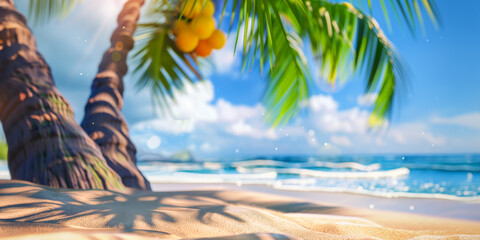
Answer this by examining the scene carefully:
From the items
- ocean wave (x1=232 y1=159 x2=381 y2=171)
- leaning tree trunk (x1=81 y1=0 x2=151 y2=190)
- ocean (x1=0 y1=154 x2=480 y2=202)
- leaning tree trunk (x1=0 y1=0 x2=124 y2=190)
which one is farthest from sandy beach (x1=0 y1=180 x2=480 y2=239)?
ocean wave (x1=232 y1=159 x2=381 y2=171)

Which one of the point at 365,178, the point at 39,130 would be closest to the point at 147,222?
the point at 39,130

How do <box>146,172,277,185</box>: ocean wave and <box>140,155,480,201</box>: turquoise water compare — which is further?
<box>146,172,277,185</box>: ocean wave

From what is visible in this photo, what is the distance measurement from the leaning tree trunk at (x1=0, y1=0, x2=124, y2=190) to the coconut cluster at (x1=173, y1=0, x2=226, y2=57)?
0.90 meters

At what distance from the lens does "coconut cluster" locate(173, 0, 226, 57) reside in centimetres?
199

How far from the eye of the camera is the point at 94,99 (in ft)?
7.45

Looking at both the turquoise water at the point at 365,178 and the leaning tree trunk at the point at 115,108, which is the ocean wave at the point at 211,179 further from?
the leaning tree trunk at the point at 115,108

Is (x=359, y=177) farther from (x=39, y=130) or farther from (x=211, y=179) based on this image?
(x=39, y=130)

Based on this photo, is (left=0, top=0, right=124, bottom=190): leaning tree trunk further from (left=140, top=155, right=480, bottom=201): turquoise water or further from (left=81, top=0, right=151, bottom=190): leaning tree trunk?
(left=140, top=155, right=480, bottom=201): turquoise water

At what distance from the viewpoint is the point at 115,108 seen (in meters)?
2.28

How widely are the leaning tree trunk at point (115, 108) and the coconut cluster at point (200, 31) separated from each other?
16.7 inches

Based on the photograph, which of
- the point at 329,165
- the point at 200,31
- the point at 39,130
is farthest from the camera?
the point at 329,165

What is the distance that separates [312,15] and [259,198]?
1290 mm

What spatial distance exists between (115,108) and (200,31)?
826 millimetres

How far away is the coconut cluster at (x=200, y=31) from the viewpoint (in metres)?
1.99
